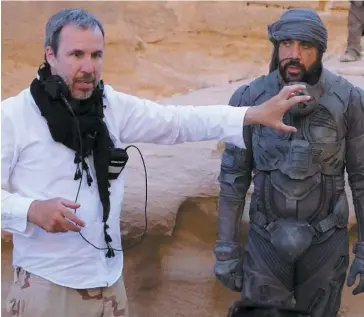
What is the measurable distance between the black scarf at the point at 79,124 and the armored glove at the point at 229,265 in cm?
56

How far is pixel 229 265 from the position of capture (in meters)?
2.75

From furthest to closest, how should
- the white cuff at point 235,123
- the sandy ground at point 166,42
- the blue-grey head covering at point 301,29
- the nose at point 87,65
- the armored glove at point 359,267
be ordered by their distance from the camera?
1. the sandy ground at point 166,42
2. the armored glove at point 359,267
3. the blue-grey head covering at point 301,29
4. the white cuff at point 235,123
5. the nose at point 87,65

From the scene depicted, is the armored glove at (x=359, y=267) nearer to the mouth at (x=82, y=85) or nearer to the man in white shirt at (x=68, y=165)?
the man in white shirt at (x=68, y=165)

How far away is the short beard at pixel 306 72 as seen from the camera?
8.37 ft

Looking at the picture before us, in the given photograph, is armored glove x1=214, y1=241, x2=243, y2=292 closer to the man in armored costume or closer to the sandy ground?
the man in armored costume

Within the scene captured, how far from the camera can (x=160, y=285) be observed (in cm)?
352

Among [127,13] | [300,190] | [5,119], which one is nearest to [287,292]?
[300,190]

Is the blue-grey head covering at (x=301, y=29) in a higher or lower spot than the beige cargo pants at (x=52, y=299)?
higher

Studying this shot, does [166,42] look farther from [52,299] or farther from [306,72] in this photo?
[52,299]

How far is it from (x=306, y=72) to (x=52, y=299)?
1.03m

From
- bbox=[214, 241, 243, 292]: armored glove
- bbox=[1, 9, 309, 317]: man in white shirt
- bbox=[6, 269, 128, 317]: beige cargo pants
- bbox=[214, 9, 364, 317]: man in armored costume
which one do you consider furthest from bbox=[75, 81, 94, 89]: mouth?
bbox=[214, 241, 243, 292]: armored glove

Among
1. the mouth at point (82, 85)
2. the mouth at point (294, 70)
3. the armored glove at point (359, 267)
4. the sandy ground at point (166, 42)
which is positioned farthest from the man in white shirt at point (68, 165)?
the sandy ground at point (166, 42)

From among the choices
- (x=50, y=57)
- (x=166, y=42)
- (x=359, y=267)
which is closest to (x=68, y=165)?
(x=50, y=57)

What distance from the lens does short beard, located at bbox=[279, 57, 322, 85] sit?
2.55 m
